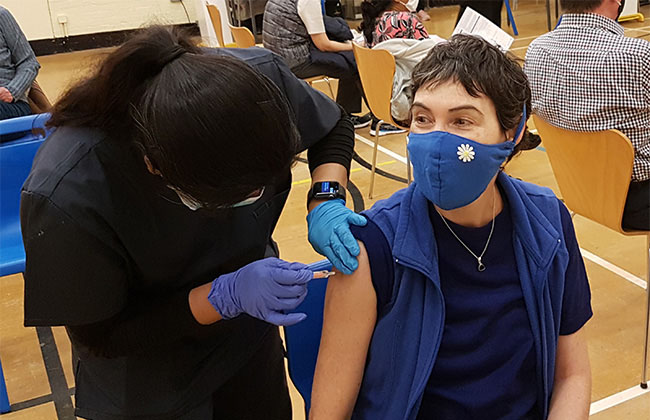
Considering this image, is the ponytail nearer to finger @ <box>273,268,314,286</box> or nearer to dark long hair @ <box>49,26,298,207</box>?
dark long hair @ <box>49,26,298,207</box>

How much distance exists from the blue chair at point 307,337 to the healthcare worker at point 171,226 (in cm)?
9

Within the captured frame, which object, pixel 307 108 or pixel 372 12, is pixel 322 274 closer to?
pixel 307 108

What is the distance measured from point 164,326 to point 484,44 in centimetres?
77

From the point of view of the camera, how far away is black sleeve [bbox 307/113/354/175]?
146 cm

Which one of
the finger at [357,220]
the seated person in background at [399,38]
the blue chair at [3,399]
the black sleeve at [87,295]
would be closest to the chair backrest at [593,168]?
the seated person in background at [399,38]

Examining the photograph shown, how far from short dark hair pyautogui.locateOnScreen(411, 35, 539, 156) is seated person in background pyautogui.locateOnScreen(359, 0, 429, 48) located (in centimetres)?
258

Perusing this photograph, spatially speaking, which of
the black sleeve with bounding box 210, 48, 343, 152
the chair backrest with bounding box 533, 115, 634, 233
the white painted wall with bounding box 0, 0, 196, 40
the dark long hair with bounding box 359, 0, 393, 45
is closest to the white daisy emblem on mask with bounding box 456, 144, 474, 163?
the black sleeve with bounding box 210, 48, 343, 152

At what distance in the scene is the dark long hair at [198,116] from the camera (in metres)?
0.87

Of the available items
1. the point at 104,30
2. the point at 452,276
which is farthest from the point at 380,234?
the point at 104,30

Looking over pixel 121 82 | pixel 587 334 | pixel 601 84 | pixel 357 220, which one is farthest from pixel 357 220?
pixel 587 334

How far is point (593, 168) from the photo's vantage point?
204 centimetres

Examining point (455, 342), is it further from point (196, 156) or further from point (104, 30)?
point (104, 30)

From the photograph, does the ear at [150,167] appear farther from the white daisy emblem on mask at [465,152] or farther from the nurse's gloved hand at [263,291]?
the white daisy emblem on mask at [465,152]

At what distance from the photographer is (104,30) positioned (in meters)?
8.96
